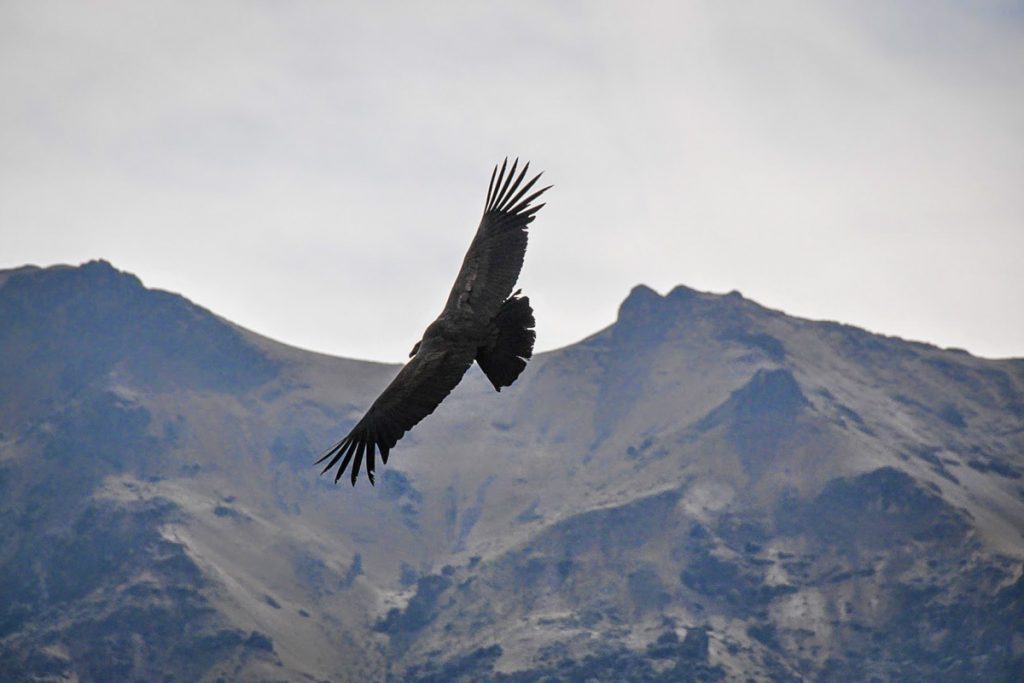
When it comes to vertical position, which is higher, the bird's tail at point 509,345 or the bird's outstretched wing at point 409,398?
the bird's tail at point 509,345

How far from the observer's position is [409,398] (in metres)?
32.9

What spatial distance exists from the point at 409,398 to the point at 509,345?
3008 mm

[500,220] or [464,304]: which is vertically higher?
[500,220]

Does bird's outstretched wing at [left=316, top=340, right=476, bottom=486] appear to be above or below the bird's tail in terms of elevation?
below

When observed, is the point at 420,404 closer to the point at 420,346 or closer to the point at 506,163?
the point at 420,346

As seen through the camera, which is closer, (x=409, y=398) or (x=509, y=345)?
(x=409, y=398)

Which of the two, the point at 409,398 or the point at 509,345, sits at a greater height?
the point at 509,345

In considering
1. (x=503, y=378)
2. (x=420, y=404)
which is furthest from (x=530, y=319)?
(x=420, y=404)

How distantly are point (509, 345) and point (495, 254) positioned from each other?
2343 mm

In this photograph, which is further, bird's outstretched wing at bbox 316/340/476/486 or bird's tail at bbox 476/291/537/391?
bird's tail at bbox 476/291/537/391

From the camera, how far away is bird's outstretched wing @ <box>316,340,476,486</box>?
32.3 meters

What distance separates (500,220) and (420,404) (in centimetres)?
561

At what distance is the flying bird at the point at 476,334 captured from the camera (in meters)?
32.8

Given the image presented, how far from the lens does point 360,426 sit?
32.6m
